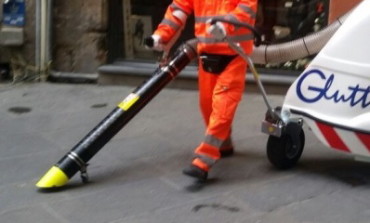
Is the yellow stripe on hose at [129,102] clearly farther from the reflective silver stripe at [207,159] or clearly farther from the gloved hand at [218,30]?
the gloved hand at [218,30]

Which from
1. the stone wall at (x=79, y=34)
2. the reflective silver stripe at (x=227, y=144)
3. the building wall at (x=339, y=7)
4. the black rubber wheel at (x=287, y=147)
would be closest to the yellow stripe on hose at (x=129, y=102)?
the reflective silver stripe at (x=227, y=144)

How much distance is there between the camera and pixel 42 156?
16.0 ft

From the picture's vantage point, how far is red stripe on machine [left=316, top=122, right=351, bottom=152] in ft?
13.6

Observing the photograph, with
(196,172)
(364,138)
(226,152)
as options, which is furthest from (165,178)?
(364,138)

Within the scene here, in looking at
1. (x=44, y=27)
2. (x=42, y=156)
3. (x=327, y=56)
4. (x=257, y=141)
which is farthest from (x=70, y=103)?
(x=327, y=56)

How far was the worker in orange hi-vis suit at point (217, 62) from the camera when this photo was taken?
13.9 ft

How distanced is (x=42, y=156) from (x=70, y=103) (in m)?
1.69

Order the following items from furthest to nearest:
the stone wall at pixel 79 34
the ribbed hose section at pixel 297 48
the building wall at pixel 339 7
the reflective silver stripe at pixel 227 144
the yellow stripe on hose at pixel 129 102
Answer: the stone wall at pixel 79 34
the building wall at pixel 339 7
the ribbed hose section at pixel 297 48
the reflective silver stripe at pixel 227 144
the yellow stripe on hose at pixel 129 102

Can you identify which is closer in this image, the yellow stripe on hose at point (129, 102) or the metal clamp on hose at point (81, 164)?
the metal clamp on hose at point (81, 164)

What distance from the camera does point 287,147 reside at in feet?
14.9

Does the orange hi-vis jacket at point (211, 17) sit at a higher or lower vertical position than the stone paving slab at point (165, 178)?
higher

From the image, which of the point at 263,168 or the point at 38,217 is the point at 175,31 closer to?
the point at 263,168

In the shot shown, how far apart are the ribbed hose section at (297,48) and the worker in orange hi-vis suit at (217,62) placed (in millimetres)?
1054

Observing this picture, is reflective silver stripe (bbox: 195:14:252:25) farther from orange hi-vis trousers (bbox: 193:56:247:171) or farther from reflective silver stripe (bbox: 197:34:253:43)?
orange hi-vis trousers (bbox: 193:56:247:171)
